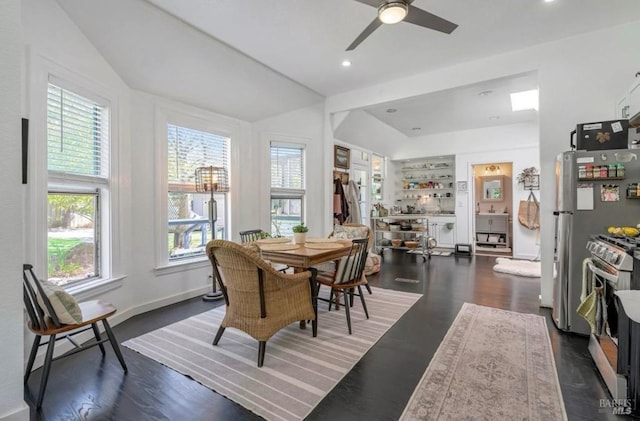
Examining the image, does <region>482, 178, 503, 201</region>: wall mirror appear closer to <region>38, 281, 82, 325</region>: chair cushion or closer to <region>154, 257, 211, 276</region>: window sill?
<region>154, 257, 211, 276</region>: window sill

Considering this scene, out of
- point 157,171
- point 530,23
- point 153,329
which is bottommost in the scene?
point 153,329

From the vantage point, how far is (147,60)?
9.82 feet

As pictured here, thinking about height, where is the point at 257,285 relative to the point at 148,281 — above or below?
above

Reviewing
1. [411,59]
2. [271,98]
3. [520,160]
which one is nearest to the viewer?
[411,59]

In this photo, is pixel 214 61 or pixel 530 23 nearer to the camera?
pixel 530 23

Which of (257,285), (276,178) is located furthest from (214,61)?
(257,285)

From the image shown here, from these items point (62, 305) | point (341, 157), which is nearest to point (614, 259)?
point (62, 305)

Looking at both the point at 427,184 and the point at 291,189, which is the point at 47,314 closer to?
the point at 291,189

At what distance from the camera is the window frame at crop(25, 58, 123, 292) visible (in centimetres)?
220

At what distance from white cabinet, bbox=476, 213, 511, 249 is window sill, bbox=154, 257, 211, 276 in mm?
6926

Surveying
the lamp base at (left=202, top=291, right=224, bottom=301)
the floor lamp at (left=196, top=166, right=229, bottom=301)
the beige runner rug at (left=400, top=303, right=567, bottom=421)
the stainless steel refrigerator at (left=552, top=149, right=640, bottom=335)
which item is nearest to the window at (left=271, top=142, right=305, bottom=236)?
the floor lamp at (left=196, top=166, right=229, bottom=301)

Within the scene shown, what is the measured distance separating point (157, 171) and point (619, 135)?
462 centimetres

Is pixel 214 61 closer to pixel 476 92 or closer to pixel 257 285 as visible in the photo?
pixel 257 285

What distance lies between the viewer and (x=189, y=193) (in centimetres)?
387
